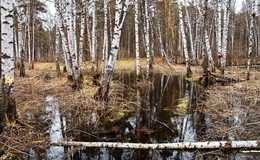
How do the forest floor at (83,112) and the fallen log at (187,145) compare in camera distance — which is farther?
the forest floor at (83,112)

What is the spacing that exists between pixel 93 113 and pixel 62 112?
1.07m

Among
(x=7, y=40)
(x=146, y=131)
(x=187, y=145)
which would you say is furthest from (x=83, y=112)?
(x=187, y=145)

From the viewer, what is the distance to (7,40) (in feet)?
13.9

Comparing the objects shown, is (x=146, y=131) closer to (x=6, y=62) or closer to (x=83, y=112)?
(x=83, y=112)

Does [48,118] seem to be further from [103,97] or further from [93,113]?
[103,97]

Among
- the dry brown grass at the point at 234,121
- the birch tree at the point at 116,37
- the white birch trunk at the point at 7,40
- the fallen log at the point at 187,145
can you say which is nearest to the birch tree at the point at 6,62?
the white birch trunk at the point at 7,40

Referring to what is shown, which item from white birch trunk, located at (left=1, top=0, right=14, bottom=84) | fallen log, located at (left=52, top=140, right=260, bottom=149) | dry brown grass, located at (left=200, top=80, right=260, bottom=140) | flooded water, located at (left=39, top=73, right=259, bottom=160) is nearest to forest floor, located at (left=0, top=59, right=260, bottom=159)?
dry brown grass, located at (left=200, top=80, right=260, bottom=140)

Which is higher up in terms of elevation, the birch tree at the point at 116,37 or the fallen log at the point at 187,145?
the birch tree at the point at 116,37

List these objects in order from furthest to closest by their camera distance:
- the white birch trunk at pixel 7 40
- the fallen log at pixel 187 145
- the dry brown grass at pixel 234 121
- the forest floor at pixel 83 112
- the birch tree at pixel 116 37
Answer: the birch tree at pixel 116 37 < the white birch trunk at pixel 7 40 < the dry brown grass at pixel 234 121 < the forest floor at pixel 83 112 < the fallen log at pixel 187 145

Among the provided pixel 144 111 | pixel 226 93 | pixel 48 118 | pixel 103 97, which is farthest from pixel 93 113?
pixel 226 93

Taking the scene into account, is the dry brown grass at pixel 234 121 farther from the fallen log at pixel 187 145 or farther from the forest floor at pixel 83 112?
the fallen log at pixel 187 145

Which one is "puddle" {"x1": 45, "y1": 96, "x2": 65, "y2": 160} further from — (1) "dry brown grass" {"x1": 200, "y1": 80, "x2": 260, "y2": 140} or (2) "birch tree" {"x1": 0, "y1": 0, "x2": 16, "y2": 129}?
(1) "dry brown grass" {"x1": 200, "y1": 80, "x2": 260, "y2": 140}

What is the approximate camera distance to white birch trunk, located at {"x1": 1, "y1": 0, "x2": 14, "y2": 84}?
4156 mm

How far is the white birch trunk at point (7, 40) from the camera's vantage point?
4156 millimetres
